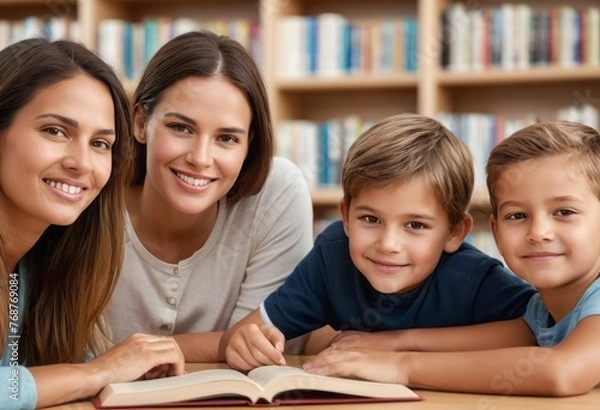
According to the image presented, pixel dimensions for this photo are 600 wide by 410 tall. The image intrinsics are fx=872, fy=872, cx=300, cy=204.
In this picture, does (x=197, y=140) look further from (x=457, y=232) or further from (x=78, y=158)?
(x=457, y=232)

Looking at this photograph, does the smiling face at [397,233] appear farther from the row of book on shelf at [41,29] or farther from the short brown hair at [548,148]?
the row of book on shelf at [41,29]

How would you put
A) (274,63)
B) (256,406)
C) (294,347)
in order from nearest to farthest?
(256,406)
(294,347)
(274,63)

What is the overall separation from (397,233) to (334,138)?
204 cm

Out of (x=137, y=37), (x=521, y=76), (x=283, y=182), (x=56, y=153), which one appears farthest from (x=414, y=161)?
(x=137, y=37)

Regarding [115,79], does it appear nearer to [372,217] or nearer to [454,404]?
[372,217]

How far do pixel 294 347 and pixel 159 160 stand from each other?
46 cm

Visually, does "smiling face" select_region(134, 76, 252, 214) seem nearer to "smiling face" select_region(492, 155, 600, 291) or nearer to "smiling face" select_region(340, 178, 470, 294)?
"smiling face" select_region(340, 178, 470, 294)

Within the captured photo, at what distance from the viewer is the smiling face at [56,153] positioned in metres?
1.29

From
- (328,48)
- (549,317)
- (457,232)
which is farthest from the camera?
(328,48)

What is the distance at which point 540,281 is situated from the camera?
1.30m

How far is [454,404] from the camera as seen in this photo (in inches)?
45.6

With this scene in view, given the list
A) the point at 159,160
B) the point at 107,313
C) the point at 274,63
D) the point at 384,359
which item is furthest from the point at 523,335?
the point at 274,63

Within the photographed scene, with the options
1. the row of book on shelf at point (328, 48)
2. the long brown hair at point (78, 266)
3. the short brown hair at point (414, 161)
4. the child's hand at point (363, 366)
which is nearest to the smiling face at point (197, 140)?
the long brown hair at point (78, 266)

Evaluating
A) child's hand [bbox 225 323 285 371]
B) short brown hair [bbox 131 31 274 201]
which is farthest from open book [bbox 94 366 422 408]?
short brown hair [bbox 131 31 274 201]
